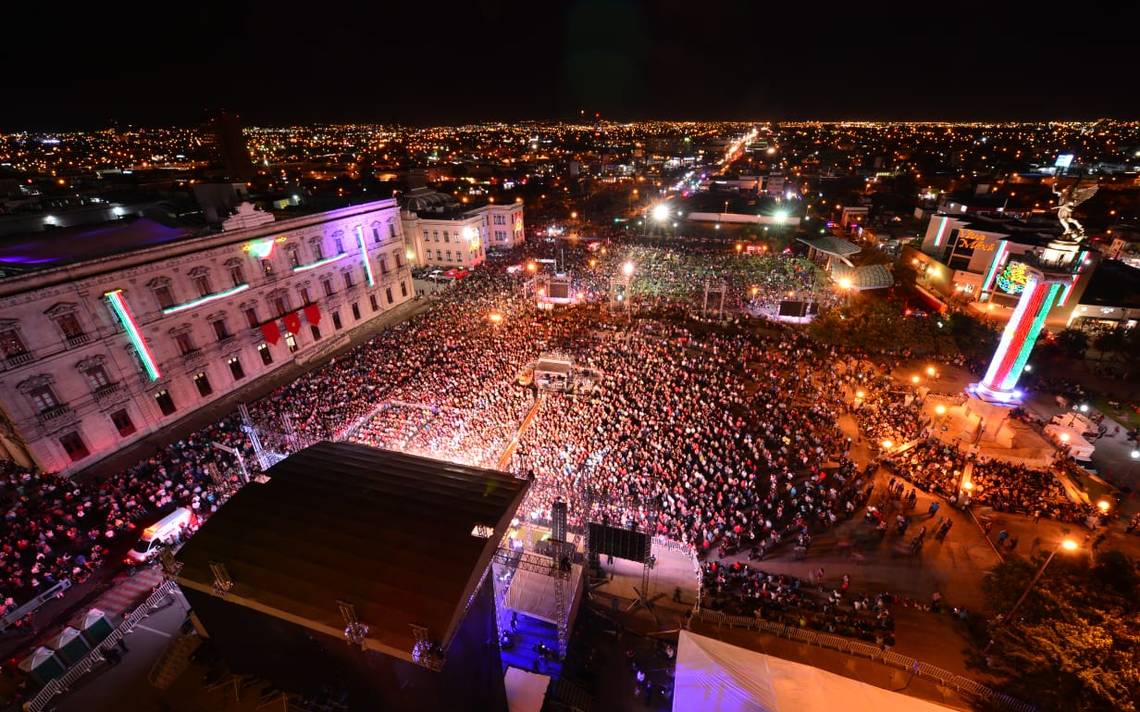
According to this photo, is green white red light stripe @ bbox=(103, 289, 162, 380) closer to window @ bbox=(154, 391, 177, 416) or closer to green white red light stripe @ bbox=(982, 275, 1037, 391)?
window @ bbox=(154, 391, 177, 416)

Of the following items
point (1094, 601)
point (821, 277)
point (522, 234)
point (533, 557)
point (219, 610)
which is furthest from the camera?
point (522, 234)

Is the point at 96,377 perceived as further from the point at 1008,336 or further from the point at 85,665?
the point at 1008,336

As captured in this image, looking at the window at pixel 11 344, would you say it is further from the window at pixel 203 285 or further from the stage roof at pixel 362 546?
the stage roof at pixel 362 546

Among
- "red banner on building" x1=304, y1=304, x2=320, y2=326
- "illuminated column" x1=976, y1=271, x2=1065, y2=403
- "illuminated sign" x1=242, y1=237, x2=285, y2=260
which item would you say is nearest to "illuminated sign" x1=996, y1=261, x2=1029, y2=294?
"illuminated column" x1=976, y1=271, x2=1065, y2=403

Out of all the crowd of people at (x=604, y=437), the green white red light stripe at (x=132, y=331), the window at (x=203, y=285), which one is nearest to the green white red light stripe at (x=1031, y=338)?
the crowd of people at (x=604, y=437)

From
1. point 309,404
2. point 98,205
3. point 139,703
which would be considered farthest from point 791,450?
point 98,205

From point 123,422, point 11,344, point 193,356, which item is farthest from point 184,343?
point 11,344

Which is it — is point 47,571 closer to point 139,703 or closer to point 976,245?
point 139,703
